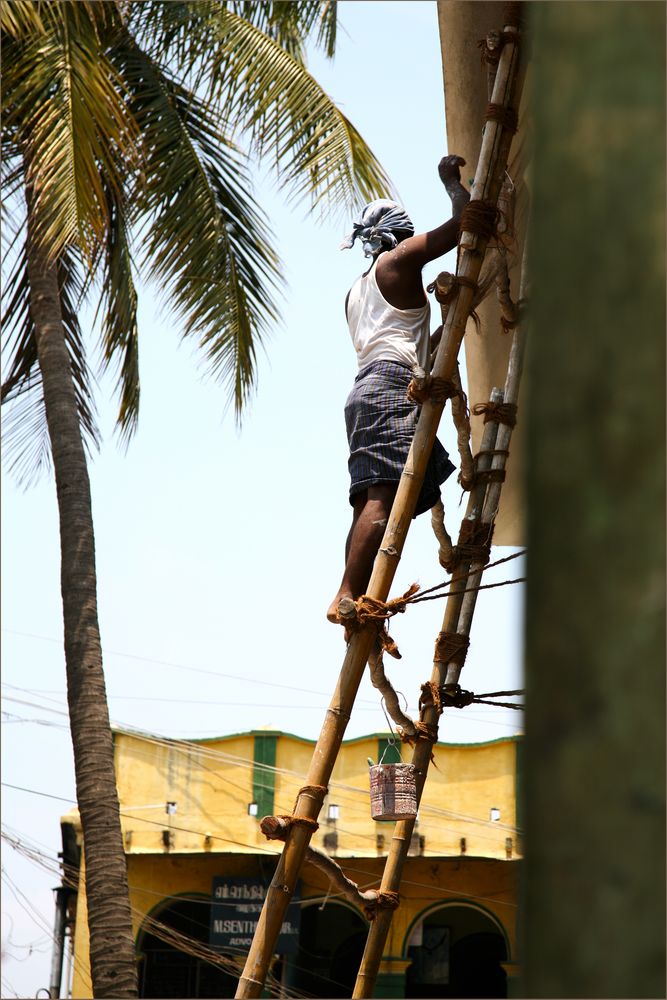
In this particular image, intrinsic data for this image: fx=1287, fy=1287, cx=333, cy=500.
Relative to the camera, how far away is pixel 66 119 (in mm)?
8914

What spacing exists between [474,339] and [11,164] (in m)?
5.70

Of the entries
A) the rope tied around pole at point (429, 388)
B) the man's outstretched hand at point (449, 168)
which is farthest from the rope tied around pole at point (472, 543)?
the man's outstretched hand at point (449, 168)

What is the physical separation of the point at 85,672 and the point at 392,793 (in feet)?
17.0

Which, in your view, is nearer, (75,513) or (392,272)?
(392,272)

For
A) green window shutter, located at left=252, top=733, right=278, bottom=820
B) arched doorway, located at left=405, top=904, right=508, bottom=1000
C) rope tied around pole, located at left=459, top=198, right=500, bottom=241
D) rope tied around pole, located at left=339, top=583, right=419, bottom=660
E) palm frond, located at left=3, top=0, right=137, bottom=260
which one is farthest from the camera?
arched doorway, located at left=405, top=904, right=508, bottom=1000

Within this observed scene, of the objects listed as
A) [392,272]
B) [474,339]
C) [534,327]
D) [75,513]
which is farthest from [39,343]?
[534,327]

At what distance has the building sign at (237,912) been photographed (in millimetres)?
16688

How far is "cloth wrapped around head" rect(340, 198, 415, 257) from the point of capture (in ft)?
14.2

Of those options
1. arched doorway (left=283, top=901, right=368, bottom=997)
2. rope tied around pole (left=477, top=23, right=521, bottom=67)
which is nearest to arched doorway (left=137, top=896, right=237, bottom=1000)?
arched doorway (left=283, top=901, right=368, bottom=997)

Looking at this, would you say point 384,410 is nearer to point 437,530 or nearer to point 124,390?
point 437,530

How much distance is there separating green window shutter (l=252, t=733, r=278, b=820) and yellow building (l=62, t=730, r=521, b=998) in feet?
0.06

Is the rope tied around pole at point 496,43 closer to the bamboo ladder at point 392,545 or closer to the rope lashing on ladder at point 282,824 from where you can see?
the bamboo ladder at point 392,545

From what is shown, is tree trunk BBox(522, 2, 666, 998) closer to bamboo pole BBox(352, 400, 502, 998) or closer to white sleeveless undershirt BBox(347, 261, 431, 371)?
bamboo pole BBox(352, 400, 502, 998)

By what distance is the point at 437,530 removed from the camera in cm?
415
